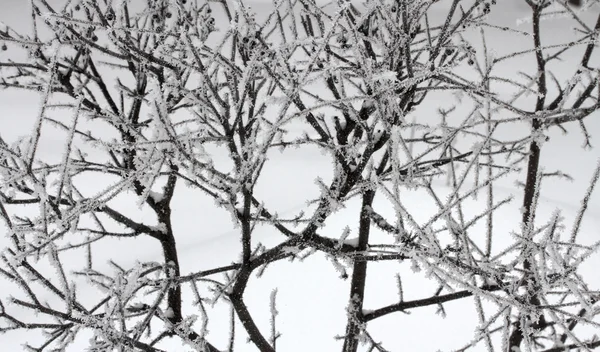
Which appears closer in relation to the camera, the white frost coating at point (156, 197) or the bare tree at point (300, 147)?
the bare tree at point (300, 147)

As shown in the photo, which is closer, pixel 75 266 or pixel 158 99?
pixel 158 99

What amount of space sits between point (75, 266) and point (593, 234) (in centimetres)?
597

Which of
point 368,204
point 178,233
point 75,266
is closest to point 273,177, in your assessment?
point 178,233

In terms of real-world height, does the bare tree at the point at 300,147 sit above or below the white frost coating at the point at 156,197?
below

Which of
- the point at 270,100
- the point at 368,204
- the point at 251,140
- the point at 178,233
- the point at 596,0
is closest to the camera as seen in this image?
the point at 270,100

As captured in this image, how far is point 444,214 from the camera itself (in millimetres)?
1694

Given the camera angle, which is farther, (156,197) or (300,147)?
(156,197)

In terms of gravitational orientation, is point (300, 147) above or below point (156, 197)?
below

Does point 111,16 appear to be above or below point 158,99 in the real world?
above

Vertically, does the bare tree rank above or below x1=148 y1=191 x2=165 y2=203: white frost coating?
below

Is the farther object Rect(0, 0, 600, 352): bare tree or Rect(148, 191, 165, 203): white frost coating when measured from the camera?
Rect(148, 191, 165, 203): white frost coating

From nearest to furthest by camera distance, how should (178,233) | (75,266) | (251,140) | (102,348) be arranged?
(251,140)
(102,348)
(75,266)
(178,233)

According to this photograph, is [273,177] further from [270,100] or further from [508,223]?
[270,100]

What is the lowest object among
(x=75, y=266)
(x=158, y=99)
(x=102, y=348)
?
(x=102, y=348)
